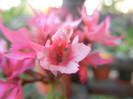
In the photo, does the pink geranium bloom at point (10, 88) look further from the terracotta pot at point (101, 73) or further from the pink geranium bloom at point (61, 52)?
the terracotta pot at point (101, 73)

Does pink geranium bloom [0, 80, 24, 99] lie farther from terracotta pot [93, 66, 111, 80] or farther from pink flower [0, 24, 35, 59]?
terracotta pot [93, 66, 111, 80]

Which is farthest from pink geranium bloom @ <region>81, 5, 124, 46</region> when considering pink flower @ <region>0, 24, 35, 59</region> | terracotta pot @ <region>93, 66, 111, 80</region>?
terracotta pot @ <region>93, 66, 111, 80</region>

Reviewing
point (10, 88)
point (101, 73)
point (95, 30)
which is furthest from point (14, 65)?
point (101, 73)

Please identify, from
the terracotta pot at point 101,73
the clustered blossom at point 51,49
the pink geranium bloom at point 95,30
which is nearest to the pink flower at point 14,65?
the clustered blossom at point 51,49

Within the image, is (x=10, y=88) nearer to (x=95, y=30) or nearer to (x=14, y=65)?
(x=14, y=65)

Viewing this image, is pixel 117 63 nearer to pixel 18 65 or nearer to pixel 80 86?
pixel 80 86

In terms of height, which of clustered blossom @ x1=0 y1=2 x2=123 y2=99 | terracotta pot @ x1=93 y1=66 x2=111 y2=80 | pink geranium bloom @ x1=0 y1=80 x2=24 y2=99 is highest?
clustered blossom @ x1=0 y1=2 x2=123 y2=99

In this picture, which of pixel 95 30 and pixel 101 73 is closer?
pixel 95 30

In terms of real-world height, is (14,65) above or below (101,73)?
above
